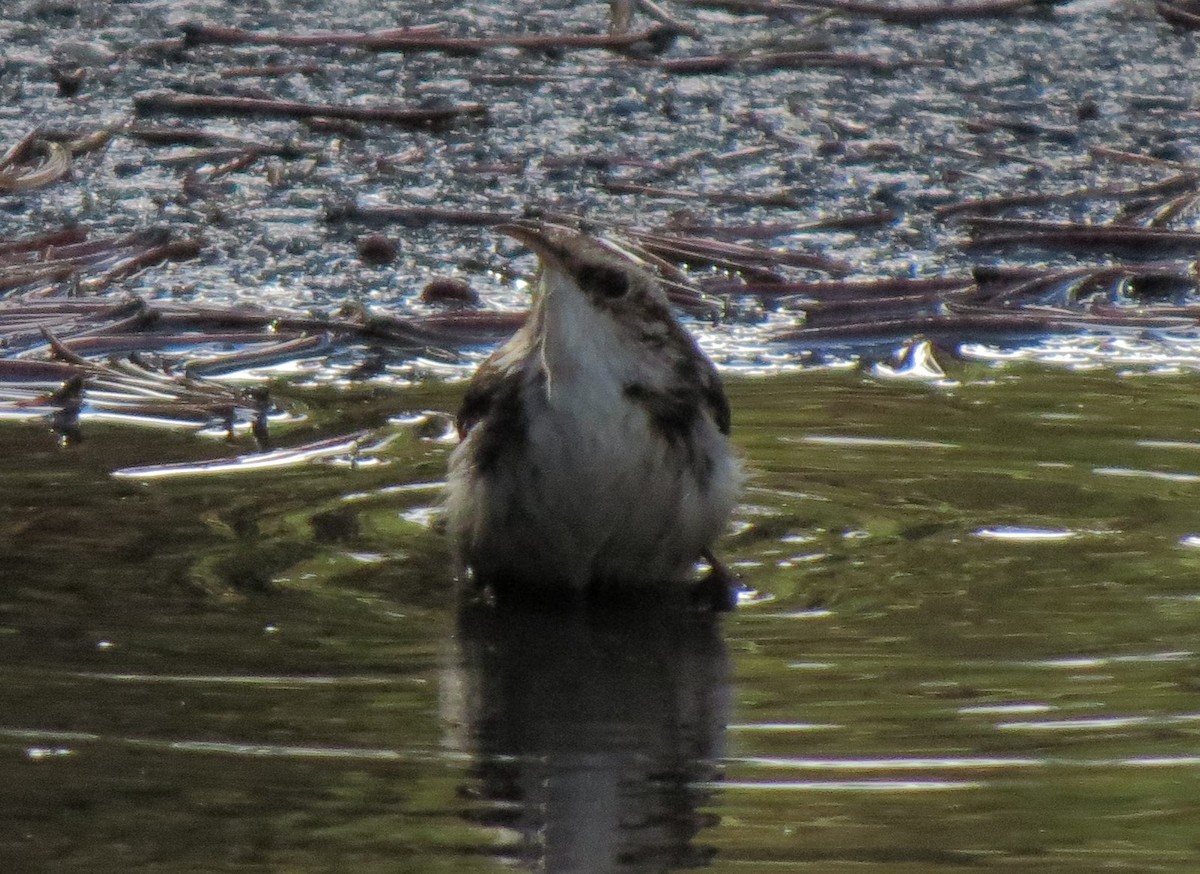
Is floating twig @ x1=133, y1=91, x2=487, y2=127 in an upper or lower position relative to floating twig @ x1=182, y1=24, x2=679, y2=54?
lower

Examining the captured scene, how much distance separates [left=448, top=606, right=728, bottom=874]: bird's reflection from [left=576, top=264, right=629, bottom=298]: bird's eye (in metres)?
0.70

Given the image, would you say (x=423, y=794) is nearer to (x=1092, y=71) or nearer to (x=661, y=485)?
(x=661, y=485)

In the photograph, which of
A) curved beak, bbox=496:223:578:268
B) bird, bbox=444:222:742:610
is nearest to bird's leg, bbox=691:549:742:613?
bird, bbox=444:222:742:610

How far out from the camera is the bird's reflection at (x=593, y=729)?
3.34 meters

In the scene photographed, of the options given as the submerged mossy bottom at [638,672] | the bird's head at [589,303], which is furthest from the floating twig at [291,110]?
the bird's head at [589,303]

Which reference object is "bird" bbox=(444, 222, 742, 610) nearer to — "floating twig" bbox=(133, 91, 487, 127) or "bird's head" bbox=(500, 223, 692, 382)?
"bird's head" bbox=(500, 223, 692, 382)

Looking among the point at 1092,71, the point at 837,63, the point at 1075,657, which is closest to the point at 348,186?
the point at 837,63

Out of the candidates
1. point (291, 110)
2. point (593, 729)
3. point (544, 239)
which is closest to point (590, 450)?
point (544, 239)

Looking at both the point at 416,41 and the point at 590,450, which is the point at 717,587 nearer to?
the point at 590,450

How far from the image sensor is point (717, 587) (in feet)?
16.4

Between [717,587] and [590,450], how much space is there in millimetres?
494

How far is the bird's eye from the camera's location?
4.61 meters

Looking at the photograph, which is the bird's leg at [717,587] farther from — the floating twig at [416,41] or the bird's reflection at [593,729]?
the floating twig at [416,41]

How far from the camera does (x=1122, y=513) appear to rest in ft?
17.6
